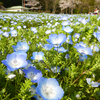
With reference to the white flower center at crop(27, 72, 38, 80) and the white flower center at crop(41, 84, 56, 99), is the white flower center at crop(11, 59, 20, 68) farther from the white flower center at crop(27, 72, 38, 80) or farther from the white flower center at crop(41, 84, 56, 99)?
the white flower center at crop(41, 84, 56, 99)

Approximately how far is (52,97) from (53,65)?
0.50m

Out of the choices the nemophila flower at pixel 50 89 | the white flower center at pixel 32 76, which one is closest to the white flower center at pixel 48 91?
the nemophila flower at pixel 50 89

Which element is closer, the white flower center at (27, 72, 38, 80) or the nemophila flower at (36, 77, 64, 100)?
the nemophila flower at (36, 77, 64, 100)

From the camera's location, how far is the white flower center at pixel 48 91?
52cm

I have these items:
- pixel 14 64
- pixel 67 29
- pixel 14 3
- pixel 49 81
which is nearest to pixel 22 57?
pixel 14 64

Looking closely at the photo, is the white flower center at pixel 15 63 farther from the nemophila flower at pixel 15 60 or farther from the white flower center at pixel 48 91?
the white flower center at pixel 48 91

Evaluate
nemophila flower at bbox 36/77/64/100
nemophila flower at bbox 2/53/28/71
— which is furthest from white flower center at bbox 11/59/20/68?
nemophila flower at bbox 36/77/64/100

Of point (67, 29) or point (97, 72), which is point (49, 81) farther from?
point (67, 29)

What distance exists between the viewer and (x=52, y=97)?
0.52m

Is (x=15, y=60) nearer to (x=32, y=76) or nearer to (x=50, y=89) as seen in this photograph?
(x=32, y=76)

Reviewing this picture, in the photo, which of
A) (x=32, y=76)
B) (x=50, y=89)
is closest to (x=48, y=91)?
(x=50, y=89)

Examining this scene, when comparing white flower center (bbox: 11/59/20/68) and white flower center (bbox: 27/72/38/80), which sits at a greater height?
white flower center (bbox: 11/59/20/68)

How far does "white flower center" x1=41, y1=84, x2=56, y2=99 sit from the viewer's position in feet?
1.72

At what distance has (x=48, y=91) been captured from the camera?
55 cm
